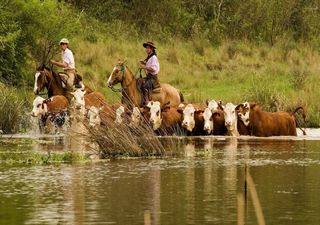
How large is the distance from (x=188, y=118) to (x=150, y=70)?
190cm

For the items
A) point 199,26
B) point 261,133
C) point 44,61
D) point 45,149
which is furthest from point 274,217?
point 199,26

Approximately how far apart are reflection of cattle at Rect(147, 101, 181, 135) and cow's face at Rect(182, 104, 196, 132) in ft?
0.81

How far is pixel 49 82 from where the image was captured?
1216 inches

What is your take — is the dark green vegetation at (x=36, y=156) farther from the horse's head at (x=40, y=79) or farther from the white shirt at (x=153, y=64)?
the white shirt at (x=153, y=64)

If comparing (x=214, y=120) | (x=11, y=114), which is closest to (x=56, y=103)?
(x=11, y=114)

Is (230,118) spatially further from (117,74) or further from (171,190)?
(171,190)

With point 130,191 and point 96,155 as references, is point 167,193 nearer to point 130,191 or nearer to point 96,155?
point 130,191

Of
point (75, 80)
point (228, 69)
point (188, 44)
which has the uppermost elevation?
point (188, 44)

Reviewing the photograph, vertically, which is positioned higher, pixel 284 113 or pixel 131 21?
pixel 131 21

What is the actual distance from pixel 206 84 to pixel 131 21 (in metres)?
10.3

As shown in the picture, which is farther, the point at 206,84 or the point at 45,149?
the point at 206,84

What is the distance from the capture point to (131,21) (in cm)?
4916

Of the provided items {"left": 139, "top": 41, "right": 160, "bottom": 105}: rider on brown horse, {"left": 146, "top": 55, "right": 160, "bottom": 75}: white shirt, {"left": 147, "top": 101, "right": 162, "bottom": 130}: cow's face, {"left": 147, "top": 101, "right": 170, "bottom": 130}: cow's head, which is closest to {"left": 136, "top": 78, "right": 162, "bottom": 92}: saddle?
{"left": 139, "top": 41, "right": 160, "bottom": 105}: rider on brown horse

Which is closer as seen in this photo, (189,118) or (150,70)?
(189,118)
